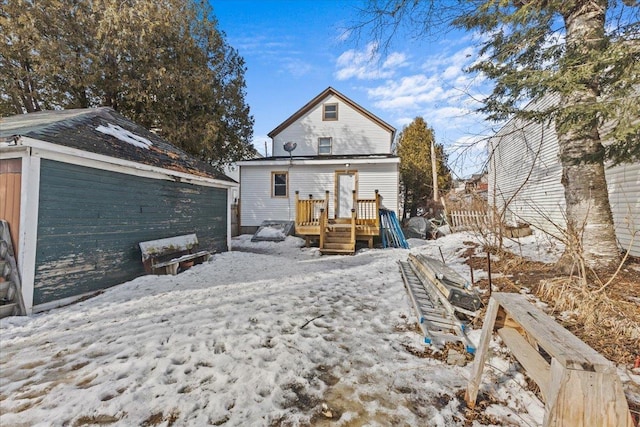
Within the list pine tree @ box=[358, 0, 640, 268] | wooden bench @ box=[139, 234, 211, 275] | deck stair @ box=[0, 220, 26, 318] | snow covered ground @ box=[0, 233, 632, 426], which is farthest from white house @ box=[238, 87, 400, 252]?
deck stair @ box=[0, 220, 26, 318]

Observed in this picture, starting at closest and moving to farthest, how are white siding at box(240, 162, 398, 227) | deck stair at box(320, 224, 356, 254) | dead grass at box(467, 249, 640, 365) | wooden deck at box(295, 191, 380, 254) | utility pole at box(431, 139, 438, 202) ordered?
dead grass at box(467, 249, 640, 365)
deck stair at box(320, 224, 356, 254)
wooden deck at box(295, 191, 380, 254)
white siding at box(240, 162, 398, 227)
utility pole at box(431, 139, 438, 202)

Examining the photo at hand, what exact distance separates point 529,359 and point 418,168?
18747mm

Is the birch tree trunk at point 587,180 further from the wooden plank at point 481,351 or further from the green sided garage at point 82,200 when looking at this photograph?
the green sided garage at point 82,200

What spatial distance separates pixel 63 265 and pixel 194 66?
10.6 m

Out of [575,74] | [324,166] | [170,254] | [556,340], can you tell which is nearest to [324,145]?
[324,166]

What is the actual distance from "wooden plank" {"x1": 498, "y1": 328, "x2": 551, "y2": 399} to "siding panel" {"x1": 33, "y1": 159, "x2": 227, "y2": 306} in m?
5.68

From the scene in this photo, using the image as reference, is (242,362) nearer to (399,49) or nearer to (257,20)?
(399,49)

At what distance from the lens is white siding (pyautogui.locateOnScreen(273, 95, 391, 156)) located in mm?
14477

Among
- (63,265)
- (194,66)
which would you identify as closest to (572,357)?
(63,265)

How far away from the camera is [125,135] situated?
6.35 meters

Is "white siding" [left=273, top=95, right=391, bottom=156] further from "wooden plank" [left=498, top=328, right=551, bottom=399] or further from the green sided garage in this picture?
"wooden plank" [left=498, top=328, right=551, bottom=399]

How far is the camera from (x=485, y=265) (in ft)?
19.1

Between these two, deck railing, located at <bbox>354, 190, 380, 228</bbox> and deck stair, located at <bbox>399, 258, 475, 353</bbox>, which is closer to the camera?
deck stair, located at <bbox>399, 258, 475, 353</bbox>

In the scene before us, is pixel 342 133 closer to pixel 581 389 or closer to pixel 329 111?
pixel 329 111
